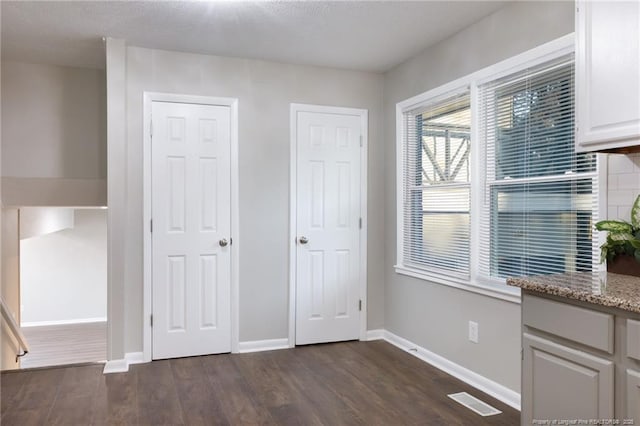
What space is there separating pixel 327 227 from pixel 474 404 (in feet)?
6.37

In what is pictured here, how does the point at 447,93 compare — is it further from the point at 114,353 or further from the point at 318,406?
the point at 114,353

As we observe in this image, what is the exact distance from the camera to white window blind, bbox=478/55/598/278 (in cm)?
256

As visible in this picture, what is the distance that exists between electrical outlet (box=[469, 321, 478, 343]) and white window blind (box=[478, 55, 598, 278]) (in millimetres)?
355

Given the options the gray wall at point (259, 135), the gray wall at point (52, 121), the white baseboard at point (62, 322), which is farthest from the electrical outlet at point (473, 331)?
the white baseboard at point (62, 322)

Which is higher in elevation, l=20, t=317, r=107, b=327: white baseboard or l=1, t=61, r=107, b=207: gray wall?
l=1, t=61, r=107, b=207: gray wall

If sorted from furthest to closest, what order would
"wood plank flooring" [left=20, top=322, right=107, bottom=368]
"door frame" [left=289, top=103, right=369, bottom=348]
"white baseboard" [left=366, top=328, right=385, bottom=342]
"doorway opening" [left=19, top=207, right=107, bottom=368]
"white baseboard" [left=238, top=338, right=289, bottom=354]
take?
1. "doorway opening" [left=19, top=207, right=107, bottom=368]
2. "wood plank flooring" [left=20, top=322, right=107, bottom=368]
3. "white baseboard" [left=366, top=328, right=385, bottom=342]
4. "door frame" [left=289, top=103, right=369, bottom=348]
5. "white baseboard" [left=238, top=338, right=289, bottom=354]

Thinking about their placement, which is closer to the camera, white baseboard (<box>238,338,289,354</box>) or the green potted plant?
the green potted plant

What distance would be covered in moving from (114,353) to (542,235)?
3133mm

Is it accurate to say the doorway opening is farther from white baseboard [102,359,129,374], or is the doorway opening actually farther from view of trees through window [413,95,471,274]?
view of trees through window [413,95,471,274]

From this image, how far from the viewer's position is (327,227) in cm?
427

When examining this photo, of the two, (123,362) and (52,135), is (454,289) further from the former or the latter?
(52,135)

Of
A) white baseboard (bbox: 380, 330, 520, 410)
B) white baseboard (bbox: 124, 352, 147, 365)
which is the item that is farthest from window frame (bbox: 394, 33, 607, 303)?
white baseboard (bbox: 124, 352, 147, 365)

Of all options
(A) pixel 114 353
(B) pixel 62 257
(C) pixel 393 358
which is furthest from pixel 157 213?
(B) pixel 62 257

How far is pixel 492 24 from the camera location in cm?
308
